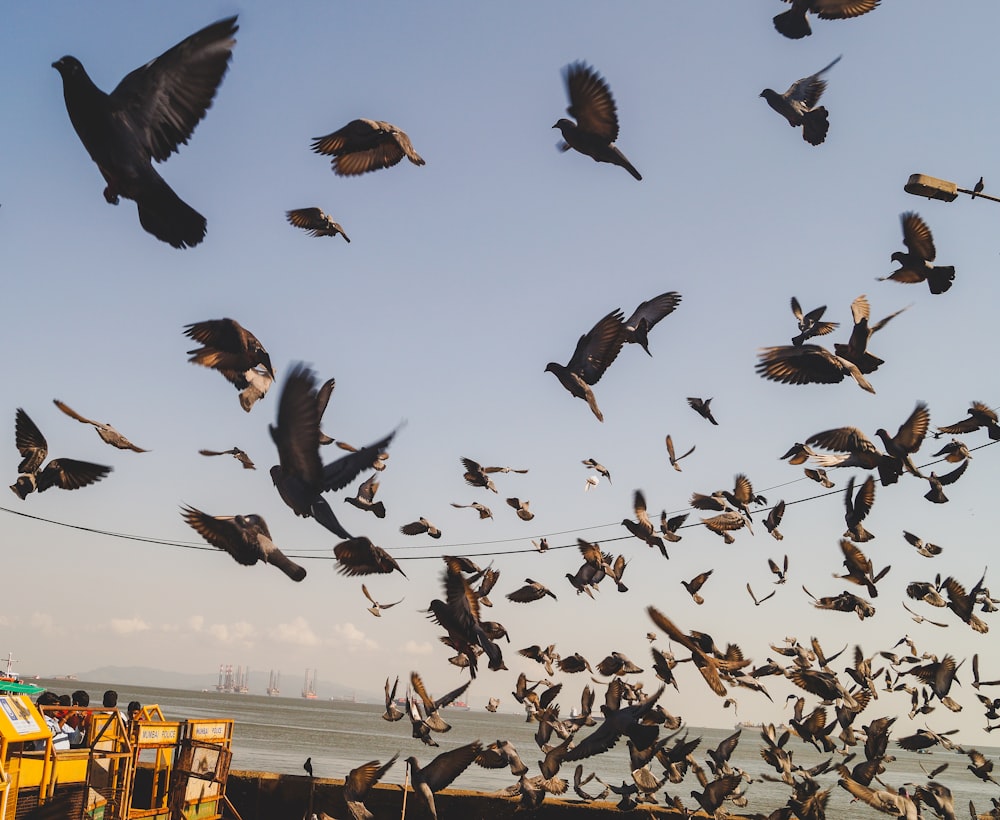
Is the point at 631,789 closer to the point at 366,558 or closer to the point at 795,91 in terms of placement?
the point at 366,558

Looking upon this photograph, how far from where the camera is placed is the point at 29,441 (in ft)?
29.6

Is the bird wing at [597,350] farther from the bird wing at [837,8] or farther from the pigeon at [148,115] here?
the pigeon at [148,115]

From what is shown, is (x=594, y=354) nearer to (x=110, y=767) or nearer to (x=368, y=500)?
(x=368, y=500)

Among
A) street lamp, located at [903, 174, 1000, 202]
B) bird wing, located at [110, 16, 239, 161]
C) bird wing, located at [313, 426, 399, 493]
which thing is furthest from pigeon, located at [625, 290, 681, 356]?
bird wing, located at [110, 16, 239, 161]

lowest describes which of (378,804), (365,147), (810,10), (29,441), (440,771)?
(378,804)

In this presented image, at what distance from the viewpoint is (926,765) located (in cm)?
11344

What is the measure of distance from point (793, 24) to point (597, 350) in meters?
4.08

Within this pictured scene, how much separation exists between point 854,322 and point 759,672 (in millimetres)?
6173

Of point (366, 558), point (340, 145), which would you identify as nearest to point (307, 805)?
point (366, 558)

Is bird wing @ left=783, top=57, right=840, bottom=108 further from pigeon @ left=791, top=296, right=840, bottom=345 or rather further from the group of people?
the group of people

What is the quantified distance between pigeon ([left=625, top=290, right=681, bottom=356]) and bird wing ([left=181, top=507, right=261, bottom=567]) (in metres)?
5.48

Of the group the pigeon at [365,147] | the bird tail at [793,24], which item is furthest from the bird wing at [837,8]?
the pigeon at [365,147]

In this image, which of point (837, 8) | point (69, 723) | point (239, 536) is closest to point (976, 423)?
point (837, 8)

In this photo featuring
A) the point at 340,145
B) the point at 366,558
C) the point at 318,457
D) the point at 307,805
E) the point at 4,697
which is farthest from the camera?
the point at 307,805
